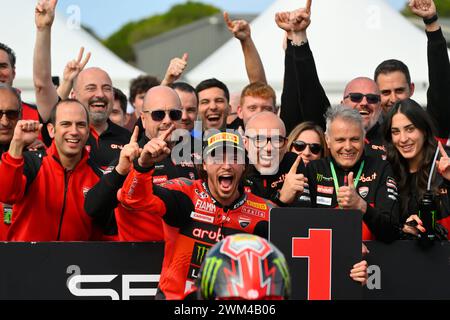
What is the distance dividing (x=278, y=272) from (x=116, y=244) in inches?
115

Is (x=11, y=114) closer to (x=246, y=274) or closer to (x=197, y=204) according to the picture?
(x=197, y=204)

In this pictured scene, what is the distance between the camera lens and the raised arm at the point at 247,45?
970 centimetres

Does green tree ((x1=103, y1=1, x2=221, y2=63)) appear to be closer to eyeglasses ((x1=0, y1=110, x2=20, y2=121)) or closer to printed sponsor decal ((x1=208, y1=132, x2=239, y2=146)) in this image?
eyeglasses ((x1=0, y1=110, x2=20, y2=121))

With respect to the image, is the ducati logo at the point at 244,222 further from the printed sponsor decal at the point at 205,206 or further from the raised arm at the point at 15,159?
the raised arm at the point at 15,159

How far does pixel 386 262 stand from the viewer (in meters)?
7.47

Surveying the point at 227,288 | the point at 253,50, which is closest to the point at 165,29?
the point at 253,50

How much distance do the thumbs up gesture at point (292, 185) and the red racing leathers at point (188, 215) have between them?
0.22 metres

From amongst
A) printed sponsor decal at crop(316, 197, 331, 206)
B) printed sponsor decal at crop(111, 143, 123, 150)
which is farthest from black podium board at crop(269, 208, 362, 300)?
printed sponsor decal at crop(111, 143, 123, 150)

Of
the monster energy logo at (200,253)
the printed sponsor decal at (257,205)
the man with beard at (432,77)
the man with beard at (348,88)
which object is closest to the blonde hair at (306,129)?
the man with beard at (348,88)

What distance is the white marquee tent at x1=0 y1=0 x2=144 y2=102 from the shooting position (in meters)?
14.8

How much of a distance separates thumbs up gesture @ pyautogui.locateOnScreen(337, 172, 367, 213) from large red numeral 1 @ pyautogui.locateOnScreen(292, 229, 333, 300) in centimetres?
28

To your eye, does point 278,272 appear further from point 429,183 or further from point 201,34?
point 201,34

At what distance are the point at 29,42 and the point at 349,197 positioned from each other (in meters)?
8.78

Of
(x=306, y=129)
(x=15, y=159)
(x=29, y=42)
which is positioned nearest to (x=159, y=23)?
(x=29, y=42)
